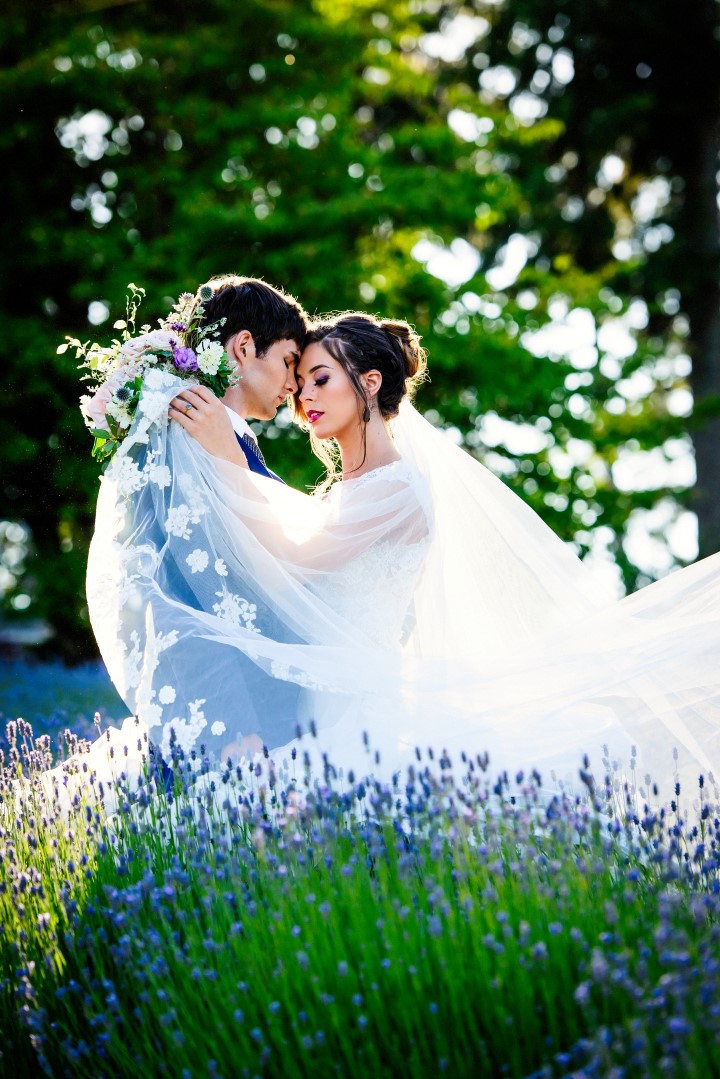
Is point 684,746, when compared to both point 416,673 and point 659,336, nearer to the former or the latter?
point 416,673

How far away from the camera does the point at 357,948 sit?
2473 mm

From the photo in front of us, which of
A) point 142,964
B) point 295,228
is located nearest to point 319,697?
point 142,964

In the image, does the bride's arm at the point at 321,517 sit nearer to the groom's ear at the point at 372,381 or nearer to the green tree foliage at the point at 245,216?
the groom's ear at the point at 372,381

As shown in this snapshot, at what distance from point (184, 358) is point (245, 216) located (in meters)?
7.18

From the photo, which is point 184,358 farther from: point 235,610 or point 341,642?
point 341,642

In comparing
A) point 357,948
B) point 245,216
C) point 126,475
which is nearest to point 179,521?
point 126,475

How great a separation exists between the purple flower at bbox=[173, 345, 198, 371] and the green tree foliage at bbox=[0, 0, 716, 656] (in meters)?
6.50

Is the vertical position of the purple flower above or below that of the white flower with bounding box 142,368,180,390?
above

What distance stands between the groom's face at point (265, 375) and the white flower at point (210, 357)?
0.44 m

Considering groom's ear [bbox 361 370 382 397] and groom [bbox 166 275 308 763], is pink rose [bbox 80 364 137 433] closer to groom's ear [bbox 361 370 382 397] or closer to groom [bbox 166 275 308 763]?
groom [bbox 166 275 308 763]

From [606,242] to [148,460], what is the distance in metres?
14.5

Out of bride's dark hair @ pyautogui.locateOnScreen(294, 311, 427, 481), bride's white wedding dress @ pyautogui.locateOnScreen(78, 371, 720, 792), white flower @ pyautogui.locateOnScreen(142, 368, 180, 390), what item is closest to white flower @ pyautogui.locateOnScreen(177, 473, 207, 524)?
bride's white wedding dress @ pyautogui.locateOnScreen(78, 371, 720, 792)

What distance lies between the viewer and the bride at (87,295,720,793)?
3756 millimetres

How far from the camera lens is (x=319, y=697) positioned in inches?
152
